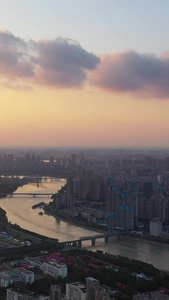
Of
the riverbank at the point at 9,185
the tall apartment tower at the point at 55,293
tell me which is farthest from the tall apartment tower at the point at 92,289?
the riverbank at the point at 9,185

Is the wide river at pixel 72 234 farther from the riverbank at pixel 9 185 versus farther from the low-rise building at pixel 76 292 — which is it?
the low-rise building at pixel 76 292

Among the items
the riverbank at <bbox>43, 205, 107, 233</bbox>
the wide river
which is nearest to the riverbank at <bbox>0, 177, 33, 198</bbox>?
the wide river

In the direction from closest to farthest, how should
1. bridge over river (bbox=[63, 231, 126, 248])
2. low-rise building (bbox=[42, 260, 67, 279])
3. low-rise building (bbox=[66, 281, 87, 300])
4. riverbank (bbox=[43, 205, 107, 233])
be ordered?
1. low-rise building (bbox=[66, 281, 87, 300])
2. low-rise building (bbox=[42, 260, 67, 279])
3. bridge over river (bbox=[63, 231, 126, 248])
4. riverbank (bbox=[43, 205, 107, 233])

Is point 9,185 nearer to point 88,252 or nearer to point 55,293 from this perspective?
point 88,252

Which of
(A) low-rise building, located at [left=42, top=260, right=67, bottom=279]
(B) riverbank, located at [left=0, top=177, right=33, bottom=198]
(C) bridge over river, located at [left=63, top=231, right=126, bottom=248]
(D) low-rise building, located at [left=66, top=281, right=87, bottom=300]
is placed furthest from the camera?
(B) riverbank, located at [left=0, top=177, right=33, bottom=198]

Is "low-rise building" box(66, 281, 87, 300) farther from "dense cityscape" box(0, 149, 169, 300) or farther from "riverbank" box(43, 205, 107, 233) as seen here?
"riverbank" box(43, 205, 107, 233)

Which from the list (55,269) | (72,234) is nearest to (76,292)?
(55,269)

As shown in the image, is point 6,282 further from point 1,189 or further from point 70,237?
point 1,189

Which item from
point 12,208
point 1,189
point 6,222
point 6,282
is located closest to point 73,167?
point 1,189
